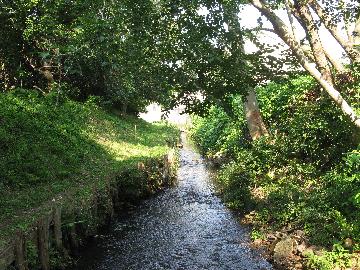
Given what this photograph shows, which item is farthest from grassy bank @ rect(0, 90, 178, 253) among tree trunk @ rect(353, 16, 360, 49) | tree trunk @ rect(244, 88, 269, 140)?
tree trunk @ rect(353, 16, 360, 49)

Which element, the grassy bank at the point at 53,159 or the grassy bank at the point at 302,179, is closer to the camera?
the grassy bank at the point at 302,179

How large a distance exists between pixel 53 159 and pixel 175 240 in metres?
6.20

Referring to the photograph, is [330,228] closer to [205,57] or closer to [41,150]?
[205,57]

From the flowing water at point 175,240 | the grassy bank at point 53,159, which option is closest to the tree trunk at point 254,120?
the flowing water at point 175,240

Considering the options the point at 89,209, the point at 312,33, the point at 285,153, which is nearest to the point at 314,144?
the point at 285,153

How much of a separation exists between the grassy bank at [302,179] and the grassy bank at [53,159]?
508cm

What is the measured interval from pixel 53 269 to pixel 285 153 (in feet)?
34.0

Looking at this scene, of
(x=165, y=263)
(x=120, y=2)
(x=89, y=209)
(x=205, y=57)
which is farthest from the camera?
(x=89, y=209)

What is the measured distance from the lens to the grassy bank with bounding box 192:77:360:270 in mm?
9773

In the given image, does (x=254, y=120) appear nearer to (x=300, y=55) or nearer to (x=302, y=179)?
(x=302, y=179)

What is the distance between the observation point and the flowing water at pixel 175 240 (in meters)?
11.1

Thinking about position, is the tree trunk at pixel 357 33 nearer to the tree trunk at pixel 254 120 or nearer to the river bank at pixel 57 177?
the tree trunk at pixel 254 120

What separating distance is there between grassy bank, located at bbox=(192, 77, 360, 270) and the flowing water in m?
0.90

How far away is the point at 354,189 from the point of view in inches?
395
